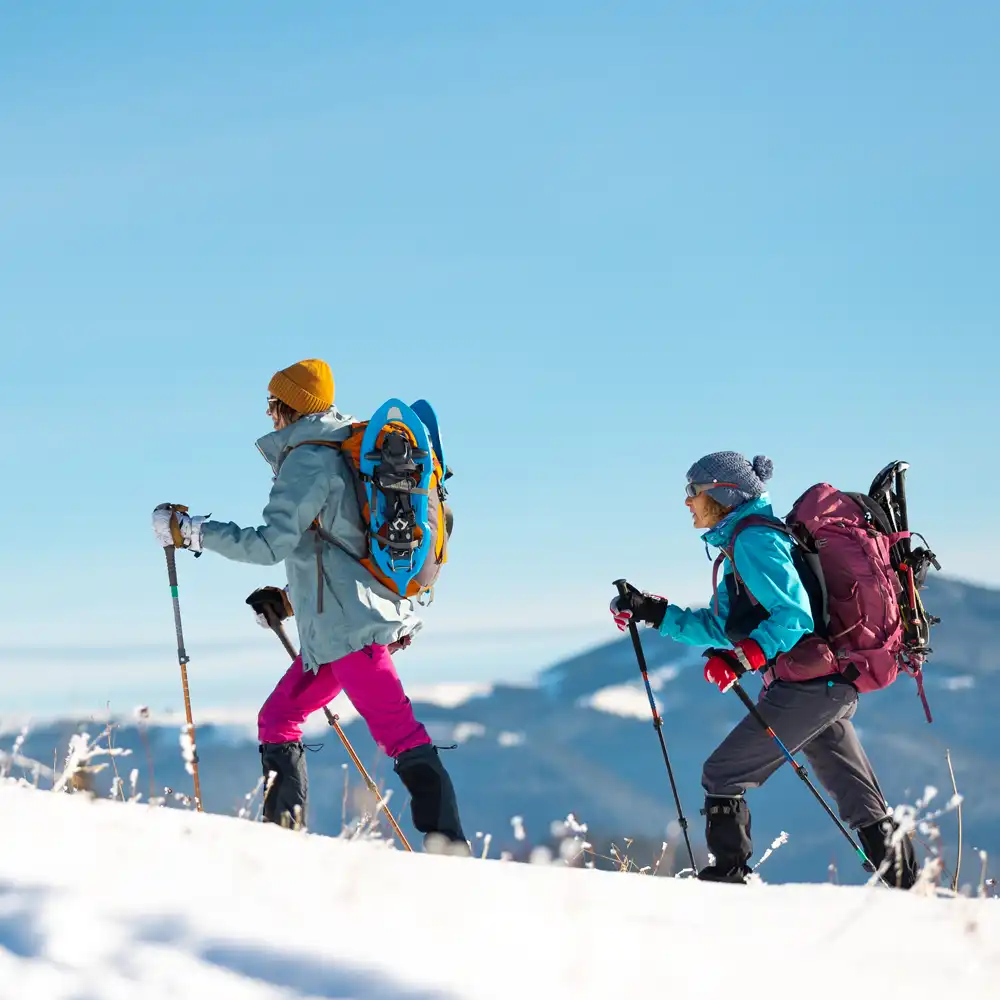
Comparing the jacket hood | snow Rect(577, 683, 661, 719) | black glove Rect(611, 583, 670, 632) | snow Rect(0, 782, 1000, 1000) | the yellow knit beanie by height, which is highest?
snow Rect(577, 683, 661, 719)

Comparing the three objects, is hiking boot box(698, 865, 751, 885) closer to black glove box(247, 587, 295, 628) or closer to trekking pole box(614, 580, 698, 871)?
trekking pole box(614, 580, 698, 871)

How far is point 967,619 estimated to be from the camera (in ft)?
411

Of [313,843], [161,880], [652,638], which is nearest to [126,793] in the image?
[313,843]

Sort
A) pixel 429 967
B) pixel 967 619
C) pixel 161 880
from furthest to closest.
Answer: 1. pixel 967 619
2. pixel 161 880
3. pixel 429 967

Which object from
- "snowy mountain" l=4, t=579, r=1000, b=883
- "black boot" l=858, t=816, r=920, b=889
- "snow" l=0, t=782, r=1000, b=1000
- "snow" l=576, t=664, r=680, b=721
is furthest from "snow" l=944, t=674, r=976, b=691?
"snow" l=0, t=782, r=1000, b=1000

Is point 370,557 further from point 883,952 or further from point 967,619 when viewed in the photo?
point 967,619

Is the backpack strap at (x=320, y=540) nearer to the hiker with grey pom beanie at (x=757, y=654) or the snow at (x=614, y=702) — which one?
the hiker with grey pom beanie at (x=757, y=654)

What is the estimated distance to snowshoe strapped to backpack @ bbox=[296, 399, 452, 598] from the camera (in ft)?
18.9

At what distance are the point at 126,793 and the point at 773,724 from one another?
305 cm

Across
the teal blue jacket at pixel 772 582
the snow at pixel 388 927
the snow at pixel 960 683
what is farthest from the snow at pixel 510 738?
the snow at pixel 388 927

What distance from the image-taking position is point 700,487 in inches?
243

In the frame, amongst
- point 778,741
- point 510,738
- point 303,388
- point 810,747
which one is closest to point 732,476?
point 778,741

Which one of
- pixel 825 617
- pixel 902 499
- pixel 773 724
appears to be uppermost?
pixel 902 499

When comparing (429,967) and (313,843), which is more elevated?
(313,843)
